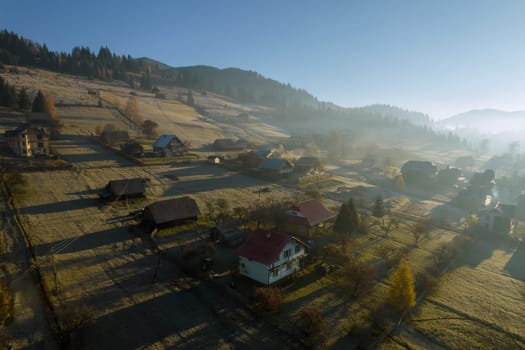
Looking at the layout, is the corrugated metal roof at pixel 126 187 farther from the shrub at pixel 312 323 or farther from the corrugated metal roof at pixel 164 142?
the shrub at pixel 312 323

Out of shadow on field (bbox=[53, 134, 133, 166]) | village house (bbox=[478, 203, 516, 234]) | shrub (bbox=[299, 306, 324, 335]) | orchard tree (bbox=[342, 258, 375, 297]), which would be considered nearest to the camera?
shrub (bbox=[299, 306, 324, 335])

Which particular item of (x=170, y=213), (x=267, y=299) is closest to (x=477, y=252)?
(x=267, y=299)

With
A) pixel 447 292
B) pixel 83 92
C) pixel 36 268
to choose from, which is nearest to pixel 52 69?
pixel 83 92

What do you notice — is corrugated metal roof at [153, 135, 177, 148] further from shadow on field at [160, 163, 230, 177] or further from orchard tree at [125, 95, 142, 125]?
orchard tree at [125, 95, 142, 125]

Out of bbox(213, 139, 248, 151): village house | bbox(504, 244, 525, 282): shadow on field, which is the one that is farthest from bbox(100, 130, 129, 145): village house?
bbox(504, 244, 525, 282): shadow on field

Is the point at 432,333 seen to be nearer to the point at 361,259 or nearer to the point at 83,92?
the point at 361,259

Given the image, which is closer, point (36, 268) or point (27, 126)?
point (36, 268)
